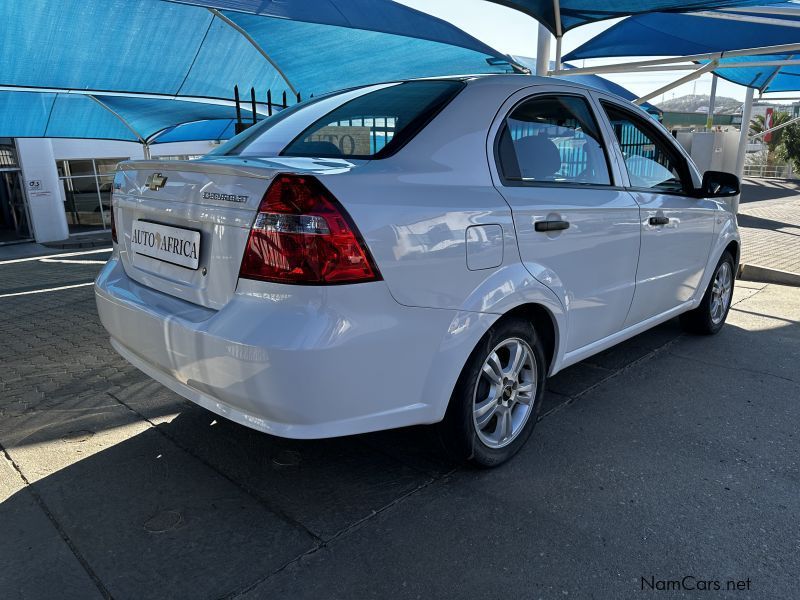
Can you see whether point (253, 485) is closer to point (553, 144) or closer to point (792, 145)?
point (553, 144)

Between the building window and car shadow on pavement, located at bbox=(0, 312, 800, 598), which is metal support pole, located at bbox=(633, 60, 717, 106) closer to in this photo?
car shadow on pavement, located at bbox=(0, 312, 800, 598)

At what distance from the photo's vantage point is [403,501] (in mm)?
2510

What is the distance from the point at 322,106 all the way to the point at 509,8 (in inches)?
195

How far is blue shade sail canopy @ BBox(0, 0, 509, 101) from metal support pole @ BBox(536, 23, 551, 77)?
1.06 metres

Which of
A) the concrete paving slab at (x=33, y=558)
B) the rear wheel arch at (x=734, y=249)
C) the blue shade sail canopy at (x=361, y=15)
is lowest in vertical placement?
the concrete paving slab at (x=33, y=558)

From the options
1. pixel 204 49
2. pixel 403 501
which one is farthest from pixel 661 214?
pixel 204 49

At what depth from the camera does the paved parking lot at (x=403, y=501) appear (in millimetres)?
2061

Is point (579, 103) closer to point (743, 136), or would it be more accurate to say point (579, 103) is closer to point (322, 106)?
point (322, 106)

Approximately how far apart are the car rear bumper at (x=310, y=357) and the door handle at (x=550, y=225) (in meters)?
0.66

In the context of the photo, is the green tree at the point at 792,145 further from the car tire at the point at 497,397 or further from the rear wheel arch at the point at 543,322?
the car tire at the point at 497,397

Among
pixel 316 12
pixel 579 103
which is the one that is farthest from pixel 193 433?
pixel 316 12

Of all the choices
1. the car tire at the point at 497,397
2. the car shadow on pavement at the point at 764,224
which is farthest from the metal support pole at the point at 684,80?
the car tire at the point at 497,397

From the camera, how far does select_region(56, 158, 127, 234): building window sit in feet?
66.8

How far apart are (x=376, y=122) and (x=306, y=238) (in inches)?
35.3
